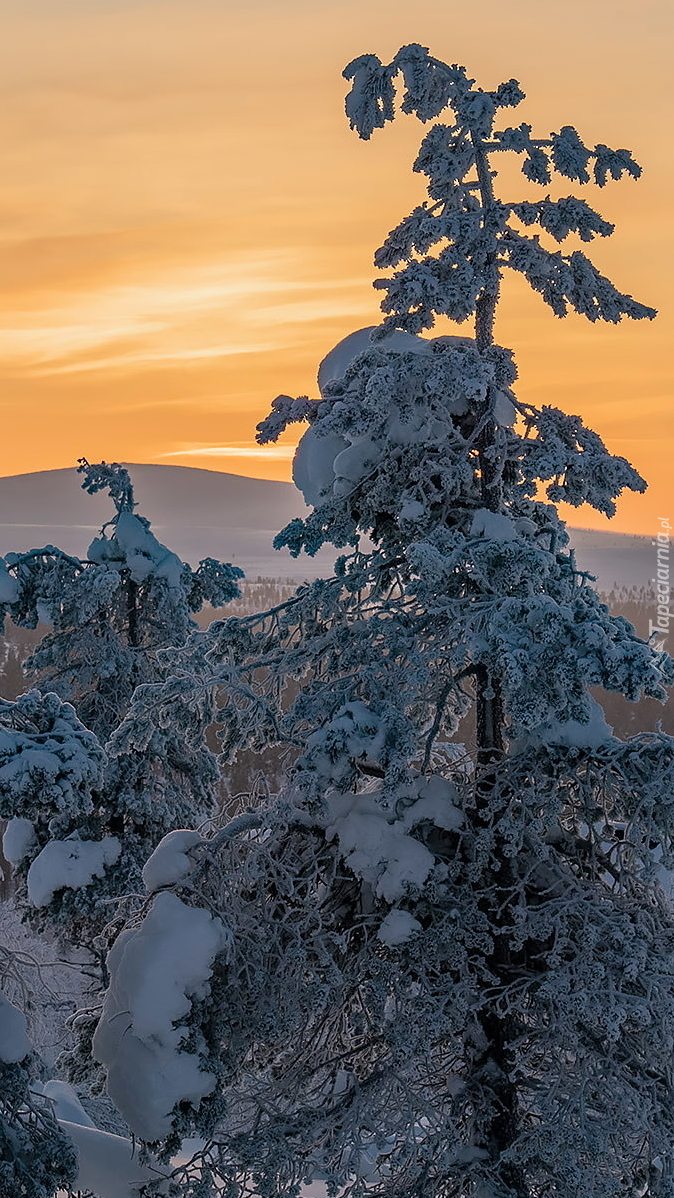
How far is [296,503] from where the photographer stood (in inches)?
473

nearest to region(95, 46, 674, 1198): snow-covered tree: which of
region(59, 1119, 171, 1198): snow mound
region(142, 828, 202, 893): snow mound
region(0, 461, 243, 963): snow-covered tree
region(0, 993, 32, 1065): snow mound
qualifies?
region(142, 828, 202, 893): snow mound

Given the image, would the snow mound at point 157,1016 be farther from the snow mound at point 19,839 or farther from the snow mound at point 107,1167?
the snow mound at point 19,839

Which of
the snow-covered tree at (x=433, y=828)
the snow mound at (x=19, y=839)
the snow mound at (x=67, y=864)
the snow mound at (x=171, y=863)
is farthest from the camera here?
the snow mound at (x=19, y=839)

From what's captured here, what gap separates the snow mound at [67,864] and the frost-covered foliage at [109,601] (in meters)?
1.86

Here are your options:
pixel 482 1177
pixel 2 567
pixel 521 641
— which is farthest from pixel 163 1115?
pixel 2 567

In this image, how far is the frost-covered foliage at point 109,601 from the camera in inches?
709

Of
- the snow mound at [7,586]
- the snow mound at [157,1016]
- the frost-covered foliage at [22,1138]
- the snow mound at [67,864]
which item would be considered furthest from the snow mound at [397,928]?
the snow mound at [7,586]

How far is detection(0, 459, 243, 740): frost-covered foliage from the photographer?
18000 mm

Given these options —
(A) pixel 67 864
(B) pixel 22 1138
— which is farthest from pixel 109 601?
(B) pixel 22 1138

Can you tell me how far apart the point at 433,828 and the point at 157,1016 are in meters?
2.99

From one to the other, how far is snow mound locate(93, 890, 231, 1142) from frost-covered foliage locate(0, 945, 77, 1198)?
3.04 ft

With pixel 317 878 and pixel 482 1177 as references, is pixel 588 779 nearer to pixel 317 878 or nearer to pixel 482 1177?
pixel 317 878

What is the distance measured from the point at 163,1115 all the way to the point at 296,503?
5.75 metres

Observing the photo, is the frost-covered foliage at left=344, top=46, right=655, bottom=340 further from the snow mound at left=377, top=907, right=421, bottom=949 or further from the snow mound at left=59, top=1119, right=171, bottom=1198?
the snow mound at left=59, top=1119, right=171, bottom=1198
